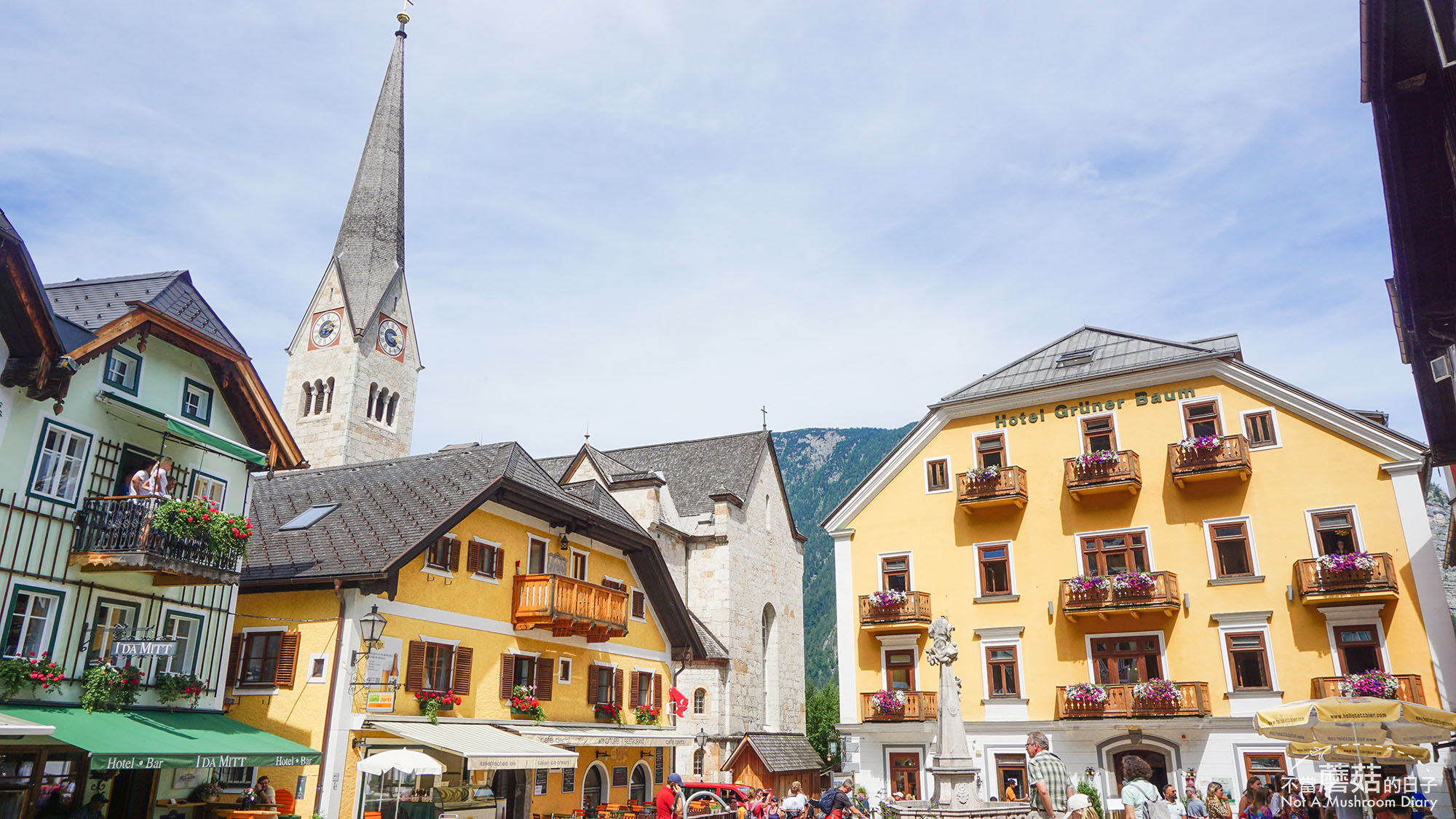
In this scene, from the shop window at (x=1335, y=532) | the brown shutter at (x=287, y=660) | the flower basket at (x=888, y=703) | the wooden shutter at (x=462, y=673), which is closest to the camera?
the brown shutter at (x=287, y=660)

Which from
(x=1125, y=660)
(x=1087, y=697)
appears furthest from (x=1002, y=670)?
(x=1125, y=660)

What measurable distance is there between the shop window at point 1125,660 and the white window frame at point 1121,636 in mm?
21

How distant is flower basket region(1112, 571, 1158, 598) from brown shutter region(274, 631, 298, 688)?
20.6 meters

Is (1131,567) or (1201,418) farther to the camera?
(1201,418)

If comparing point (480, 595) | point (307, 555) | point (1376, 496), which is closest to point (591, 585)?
point (480, 595)

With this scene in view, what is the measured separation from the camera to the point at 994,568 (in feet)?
98.6

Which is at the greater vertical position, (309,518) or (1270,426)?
(1270,426)

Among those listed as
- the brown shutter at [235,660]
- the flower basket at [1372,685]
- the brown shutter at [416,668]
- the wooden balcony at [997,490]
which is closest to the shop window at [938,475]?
the wooden balcony at [997,490]

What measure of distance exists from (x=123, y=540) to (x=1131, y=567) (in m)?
24.6

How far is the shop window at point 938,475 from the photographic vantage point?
103ft

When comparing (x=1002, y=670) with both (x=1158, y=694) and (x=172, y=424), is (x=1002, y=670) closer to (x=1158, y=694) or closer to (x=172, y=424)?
(x=1158, y=694)

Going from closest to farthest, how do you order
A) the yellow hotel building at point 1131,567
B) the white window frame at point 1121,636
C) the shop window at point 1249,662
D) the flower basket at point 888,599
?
the yellow hotel building at point 1131,567, the shop window at point 1249,662, the white window frame at point 1121,636, the flower basket at point 888,599

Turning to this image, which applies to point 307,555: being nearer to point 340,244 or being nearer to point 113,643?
point 113,643

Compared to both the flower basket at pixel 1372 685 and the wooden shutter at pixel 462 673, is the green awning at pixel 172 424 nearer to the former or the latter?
the wooden shutter at pixel 462 673
